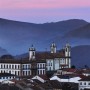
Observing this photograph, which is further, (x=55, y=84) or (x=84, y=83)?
(x=84, y=83)

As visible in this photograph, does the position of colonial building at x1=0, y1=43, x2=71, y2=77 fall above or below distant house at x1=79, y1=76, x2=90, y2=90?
above

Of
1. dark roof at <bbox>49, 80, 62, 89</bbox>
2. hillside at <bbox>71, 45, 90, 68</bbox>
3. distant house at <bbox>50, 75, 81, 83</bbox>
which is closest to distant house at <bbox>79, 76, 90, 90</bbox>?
distant house at <bbox>50, 75, 81, 83</bbox>

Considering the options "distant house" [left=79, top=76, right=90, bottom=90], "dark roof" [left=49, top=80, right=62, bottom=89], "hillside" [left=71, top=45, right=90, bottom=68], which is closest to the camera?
"dark roof" [left=49, top=80, right=62, bottom=89]

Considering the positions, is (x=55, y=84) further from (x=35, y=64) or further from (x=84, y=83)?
(x=35, y=64)

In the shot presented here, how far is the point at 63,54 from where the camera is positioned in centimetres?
7462

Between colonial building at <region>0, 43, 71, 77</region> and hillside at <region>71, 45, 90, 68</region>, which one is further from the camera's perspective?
hillside at <region>71, 45, 90, 68</region>

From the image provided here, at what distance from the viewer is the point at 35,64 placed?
6831 centimetres

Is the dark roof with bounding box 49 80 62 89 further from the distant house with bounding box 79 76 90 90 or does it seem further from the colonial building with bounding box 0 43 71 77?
the colonial building with bounding box 0 43 71 77

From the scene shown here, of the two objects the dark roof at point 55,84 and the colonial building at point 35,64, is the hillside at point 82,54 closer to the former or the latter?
the colonial building at point 35,64

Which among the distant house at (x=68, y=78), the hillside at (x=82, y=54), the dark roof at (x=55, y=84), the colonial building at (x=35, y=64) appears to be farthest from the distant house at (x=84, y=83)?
the hillside at (x=82, y=54)

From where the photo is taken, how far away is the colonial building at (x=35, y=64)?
68000mm

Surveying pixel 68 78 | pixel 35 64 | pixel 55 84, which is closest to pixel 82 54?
pixel 35 64

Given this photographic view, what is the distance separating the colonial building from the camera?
68000mm

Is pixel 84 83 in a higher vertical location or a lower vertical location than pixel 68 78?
lower
